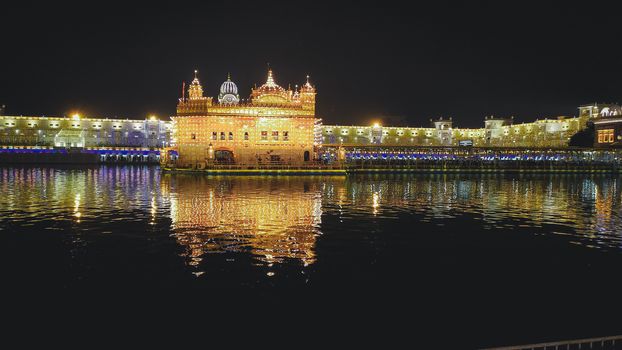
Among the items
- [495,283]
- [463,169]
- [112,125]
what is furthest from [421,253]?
[112,125]

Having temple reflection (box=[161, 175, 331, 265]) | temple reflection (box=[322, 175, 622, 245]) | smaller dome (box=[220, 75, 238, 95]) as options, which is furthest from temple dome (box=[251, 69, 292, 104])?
temple reflection (box=[161, 175, 331, 265])

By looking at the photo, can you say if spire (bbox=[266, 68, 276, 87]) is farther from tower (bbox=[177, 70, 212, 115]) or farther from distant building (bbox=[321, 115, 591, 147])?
distant building (bbox=[321, 115, 591, 147])

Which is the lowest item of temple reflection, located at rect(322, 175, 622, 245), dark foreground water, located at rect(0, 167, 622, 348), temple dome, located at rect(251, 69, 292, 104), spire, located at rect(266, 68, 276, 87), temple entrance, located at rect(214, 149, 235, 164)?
dark foreground water, located at rect(0, 167, 622, 348)

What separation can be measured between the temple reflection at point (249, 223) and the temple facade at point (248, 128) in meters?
27.8

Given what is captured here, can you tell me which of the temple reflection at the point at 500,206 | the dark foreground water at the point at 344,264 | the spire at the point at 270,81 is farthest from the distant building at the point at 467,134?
the dark foreground water at the point at 344,264

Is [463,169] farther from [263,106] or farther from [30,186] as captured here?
[30,186]

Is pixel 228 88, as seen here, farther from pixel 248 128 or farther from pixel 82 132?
pixel 82 132

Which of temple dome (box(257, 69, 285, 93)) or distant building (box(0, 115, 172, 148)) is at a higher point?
temple dome (box(257, 69, 285, 93))

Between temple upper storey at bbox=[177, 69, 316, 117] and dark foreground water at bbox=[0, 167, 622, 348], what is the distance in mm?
35772

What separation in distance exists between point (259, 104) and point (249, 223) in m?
43.3

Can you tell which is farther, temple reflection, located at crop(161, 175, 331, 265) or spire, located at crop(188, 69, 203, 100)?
spire, located at crop(188, 69, 203, 100)

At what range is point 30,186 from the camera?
38.7 m

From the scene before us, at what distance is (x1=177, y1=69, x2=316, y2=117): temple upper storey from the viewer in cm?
6234

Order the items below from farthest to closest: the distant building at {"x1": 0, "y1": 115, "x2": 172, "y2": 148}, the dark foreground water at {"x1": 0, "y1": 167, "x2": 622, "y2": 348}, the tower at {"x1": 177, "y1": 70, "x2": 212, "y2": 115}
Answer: the distant building at {"x1": 0, "y1": 115, "x2": 172, "y2": 148} → the tower at {"x1": 177, "y1": 70, "x2": 212, "y2": 115} → the dark foreground water at {"x1": 0, "y1": 167, "x2": 622, "y2": 348}
